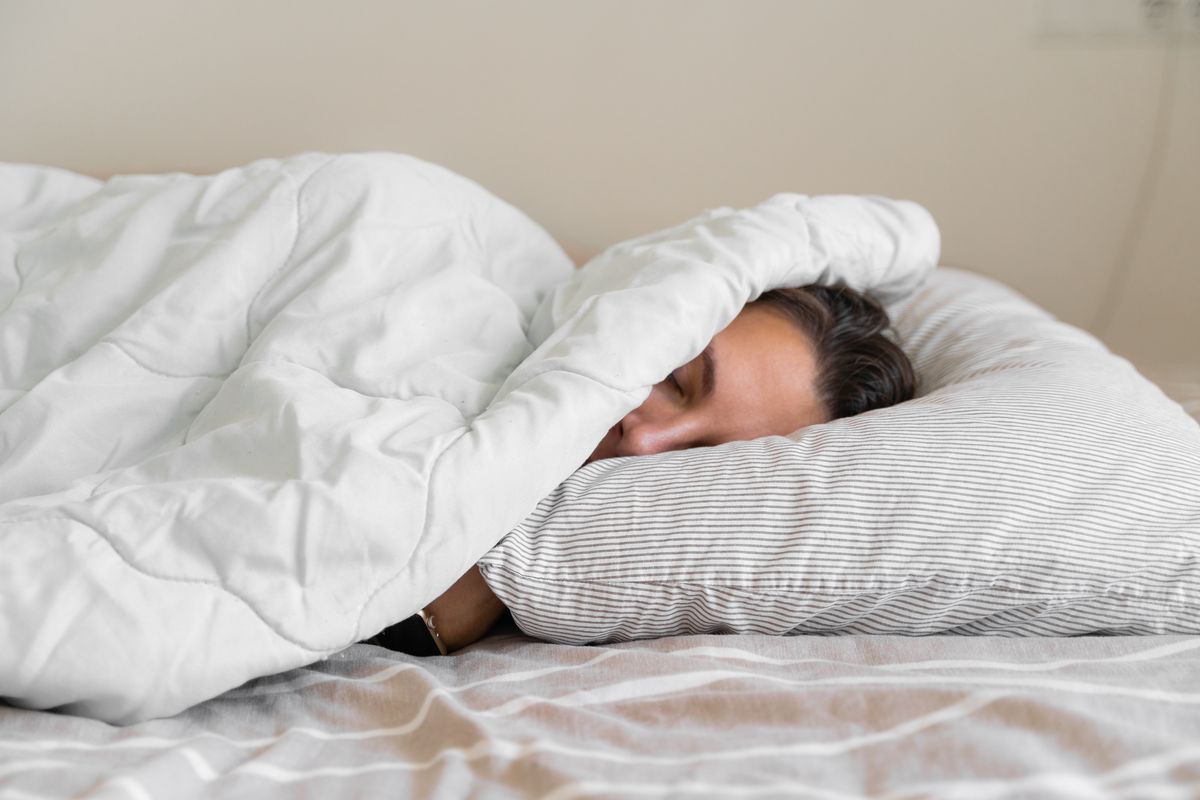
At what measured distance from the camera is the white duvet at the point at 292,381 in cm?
62

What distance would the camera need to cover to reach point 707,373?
0.92 metres

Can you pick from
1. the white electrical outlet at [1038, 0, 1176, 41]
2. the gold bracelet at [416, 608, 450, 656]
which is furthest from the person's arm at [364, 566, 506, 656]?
the white electrical outlet at [1038, 0, 1176, 41]

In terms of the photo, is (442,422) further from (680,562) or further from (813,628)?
(813,628)

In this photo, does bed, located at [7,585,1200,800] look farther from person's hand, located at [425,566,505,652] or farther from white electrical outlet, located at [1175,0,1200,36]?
white electrical outlet, located at [1175,0,1200,36]

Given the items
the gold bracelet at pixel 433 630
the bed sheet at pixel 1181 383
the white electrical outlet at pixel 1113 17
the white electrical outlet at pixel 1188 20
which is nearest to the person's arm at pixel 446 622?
the gold bracelet at pixel 433 630

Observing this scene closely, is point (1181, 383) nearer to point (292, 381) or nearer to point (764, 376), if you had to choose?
point (764, 376)

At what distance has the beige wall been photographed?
1481mm

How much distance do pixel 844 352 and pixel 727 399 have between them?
0.60ft

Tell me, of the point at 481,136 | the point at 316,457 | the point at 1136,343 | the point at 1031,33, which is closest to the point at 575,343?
the point at 316,457

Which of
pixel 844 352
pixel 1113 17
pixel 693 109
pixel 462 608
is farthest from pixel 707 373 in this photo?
pixel 1113 17

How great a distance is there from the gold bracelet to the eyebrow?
1.09 feet

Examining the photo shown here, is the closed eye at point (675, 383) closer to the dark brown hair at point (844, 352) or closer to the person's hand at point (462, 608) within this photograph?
the dark brown hair at point (844, 352)

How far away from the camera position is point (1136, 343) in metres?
1.56

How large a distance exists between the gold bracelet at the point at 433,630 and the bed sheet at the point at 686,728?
3 cm
